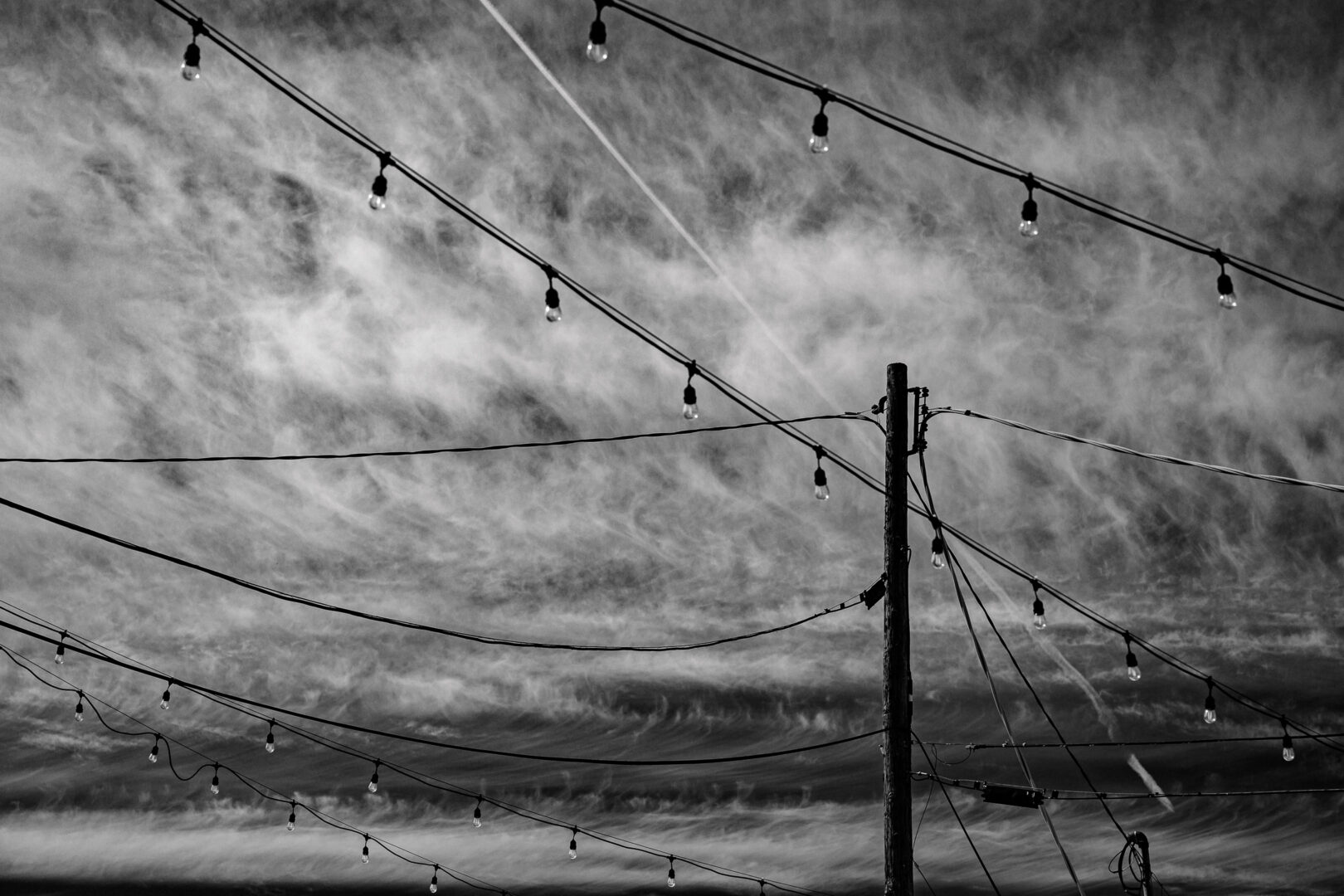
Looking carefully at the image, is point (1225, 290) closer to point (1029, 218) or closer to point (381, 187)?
point (1029, 218)

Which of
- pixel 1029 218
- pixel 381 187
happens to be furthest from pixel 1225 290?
pixel 381 187

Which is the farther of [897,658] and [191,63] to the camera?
[897,658]

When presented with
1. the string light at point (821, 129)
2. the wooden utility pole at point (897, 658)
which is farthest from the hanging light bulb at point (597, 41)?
the wooden utility pole at point (897, 658)

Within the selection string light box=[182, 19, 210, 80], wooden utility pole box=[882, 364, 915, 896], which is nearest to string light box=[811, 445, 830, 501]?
wooden utility pole box=[882, 364, 915, 896]

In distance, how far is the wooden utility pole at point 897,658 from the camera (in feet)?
35.5

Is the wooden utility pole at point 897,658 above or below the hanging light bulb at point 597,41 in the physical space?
below

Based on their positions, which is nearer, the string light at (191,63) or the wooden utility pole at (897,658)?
the string light at (191,63)

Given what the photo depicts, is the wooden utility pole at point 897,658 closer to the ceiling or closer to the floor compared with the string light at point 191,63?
closer to the floor

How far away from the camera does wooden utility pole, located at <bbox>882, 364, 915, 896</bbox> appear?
10.8m

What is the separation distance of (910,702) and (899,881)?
171cm

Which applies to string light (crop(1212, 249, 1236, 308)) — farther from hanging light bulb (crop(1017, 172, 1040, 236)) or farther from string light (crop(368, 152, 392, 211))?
string light (crop(368, 152, 392, 211))

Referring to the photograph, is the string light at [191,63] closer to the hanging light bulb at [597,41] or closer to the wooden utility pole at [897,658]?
the hanging light bulb at [597,41]

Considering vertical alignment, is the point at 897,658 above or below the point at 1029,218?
below

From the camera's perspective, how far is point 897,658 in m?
11.4
